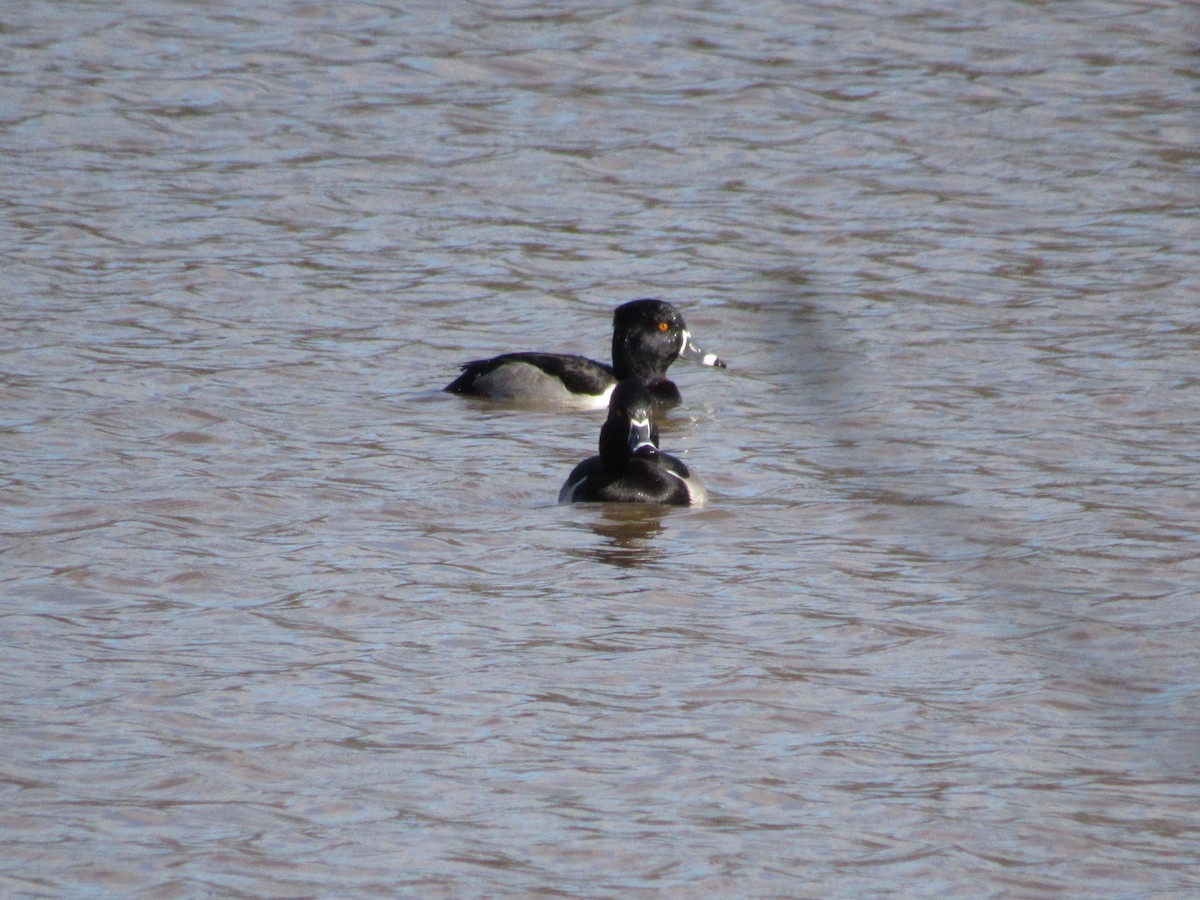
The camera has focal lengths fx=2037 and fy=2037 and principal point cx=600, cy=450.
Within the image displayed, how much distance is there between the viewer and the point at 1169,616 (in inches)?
289

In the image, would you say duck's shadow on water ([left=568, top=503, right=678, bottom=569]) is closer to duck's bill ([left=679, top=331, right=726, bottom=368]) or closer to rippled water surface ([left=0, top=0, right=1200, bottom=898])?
rippled water surface ([left=0, top=0, right=1200, bottom=898])

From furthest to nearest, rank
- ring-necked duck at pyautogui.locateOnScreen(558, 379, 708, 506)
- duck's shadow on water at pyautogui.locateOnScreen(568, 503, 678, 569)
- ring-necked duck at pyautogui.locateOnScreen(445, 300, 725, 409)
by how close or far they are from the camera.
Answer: ring-necked duck at pyautogui.locateOnScreen(445, 300, 725, 409) < ring-necked duck at pyautogui.locateOnScreen(558, 379, 708, 506) < duck's shadow on water at pyautogui.locateOnScreen(568, 503, 678, 569)

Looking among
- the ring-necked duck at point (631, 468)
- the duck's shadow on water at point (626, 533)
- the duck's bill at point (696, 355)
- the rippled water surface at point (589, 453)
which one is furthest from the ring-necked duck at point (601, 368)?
the duck's shadow on water at point (626, 533)

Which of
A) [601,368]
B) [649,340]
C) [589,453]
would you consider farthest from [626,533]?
[649,340]

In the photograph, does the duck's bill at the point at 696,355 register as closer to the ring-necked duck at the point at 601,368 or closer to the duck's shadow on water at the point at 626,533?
the ring-necked duck at the point at 601,368

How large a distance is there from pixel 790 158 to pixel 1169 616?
10.0 meters

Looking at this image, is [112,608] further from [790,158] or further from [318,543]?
A: [790,158]

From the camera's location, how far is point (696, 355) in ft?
40.0

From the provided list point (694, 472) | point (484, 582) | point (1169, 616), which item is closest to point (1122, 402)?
point (694, 472)

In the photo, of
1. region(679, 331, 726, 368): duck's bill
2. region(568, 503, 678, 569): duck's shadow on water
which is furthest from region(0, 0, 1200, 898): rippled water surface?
region(679, 331, 726, 368): duck's bill

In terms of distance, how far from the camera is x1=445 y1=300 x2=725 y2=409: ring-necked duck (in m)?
11.1

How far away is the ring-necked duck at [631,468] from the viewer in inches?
365

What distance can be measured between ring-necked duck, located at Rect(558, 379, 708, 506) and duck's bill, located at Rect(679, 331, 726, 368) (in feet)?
8.03

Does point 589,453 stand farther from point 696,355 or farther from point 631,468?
point 696,355
